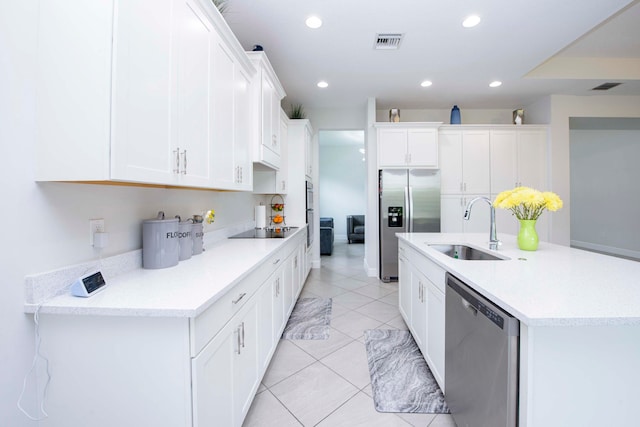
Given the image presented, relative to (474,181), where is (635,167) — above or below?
above

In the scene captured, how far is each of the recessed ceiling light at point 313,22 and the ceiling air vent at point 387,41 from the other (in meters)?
0.62

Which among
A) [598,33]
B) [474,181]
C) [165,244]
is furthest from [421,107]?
[165,244]

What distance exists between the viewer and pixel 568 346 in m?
0.91

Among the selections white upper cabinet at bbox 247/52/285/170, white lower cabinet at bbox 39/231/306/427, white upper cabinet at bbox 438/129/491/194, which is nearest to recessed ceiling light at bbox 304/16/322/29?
white upper cabinet at bbox 247/52/285/170

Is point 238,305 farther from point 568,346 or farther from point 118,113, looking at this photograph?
point 568,346

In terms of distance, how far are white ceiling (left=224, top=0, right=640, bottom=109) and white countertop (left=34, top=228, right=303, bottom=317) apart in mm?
2169

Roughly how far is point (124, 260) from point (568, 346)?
191cm

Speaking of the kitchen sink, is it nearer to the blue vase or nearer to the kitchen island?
the kitchen island

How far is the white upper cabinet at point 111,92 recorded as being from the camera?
3.08ft

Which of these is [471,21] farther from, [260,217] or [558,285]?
[260,217]

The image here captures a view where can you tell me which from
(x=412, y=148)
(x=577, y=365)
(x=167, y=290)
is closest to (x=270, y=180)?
(x=412, y=148)

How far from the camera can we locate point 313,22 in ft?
8.08

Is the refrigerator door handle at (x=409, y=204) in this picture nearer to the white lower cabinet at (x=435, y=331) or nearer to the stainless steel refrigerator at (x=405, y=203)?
the stainless steel refrigerator at (x=405, y=203)

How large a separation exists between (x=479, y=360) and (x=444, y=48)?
307 centimetres
